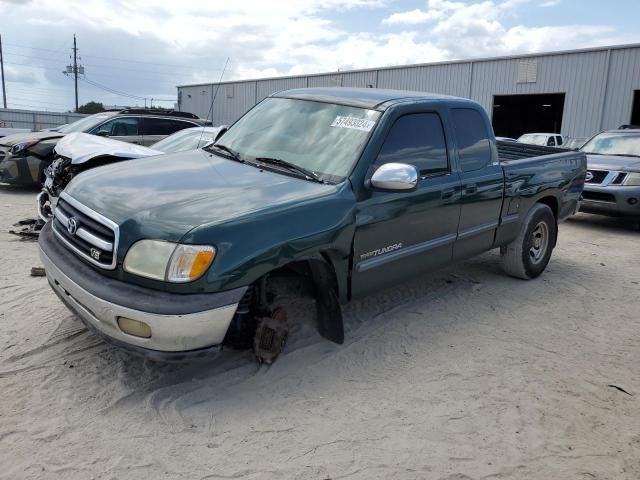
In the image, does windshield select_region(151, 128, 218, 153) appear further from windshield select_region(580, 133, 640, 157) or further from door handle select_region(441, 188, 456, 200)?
windshield select_region(580, 133, 640, 157)

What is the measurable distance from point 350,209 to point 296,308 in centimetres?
140

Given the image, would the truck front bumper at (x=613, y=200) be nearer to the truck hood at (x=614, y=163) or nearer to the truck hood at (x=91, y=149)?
the truck hood at (x=614, y=163)

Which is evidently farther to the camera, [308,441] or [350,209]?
[350,209]

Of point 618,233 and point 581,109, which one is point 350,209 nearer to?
point 618,233

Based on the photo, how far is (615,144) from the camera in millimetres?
10328

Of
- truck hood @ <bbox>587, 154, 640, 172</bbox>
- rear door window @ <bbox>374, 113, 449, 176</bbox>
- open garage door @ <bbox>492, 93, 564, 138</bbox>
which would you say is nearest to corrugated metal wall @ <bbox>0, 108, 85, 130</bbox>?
open garage door @ <bbox>492, 93, 564, 138</bbox>

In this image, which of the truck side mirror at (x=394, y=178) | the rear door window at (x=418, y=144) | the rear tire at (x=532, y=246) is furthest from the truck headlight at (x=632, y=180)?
the truck side mirror at (x=394, y=178)

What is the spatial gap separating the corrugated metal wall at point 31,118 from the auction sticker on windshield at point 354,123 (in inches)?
1197

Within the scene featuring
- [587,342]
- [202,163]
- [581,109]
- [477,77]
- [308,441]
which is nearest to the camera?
[308,441]

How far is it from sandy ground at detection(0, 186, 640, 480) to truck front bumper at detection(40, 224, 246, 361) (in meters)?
0.42

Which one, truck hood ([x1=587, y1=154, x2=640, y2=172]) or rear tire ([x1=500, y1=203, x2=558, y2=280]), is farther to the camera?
truck hood ([x1=587, y1=154, x2=640, y2=172])

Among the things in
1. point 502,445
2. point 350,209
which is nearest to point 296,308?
point 350,209

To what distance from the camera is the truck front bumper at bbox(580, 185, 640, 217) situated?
8.72 meters

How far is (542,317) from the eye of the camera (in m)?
4.91
